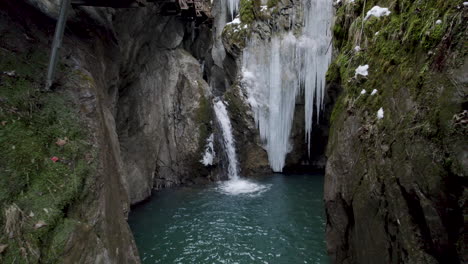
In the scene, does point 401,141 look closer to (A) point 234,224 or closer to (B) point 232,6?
(A) point 234,224

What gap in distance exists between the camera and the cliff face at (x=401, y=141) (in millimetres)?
3295

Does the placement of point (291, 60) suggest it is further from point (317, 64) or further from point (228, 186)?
point (228, 186)


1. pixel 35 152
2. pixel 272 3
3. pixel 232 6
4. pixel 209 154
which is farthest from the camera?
pixel 232 6

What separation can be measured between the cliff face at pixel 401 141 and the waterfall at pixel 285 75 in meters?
11.0

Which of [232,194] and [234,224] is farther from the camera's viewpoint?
A: [232,194]

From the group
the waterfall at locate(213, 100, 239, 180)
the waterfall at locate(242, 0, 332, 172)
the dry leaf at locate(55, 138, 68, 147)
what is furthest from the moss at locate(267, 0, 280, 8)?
the dry leaf at locate(55, 138, 68, 147)

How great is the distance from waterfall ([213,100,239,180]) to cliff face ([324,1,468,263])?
36.3 ft

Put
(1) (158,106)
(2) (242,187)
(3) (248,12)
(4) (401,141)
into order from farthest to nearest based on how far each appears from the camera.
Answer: (3) (248,12) → (1) (158,106) → (2) (242,187) → (4) (401,141)

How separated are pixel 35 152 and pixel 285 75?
15.5m

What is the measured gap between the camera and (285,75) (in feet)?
59.0

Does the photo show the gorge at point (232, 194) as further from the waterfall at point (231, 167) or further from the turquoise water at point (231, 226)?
the waterfall at point (231, 167)

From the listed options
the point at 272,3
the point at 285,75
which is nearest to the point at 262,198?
the point at 285,75

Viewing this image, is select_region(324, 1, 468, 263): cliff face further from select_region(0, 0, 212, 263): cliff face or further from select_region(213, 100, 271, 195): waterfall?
select_region(213, 100, 271, 195): waterfall

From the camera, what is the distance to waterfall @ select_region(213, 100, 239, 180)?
56.7 feet
